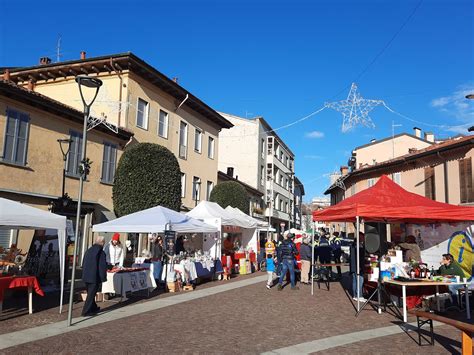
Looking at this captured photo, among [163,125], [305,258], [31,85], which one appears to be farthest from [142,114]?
[305,258]

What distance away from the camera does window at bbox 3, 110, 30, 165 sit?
14292 millimetres

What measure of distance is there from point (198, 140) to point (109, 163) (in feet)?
32.0

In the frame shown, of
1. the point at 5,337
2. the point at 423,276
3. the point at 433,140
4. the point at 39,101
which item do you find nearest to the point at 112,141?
the point at 39,101

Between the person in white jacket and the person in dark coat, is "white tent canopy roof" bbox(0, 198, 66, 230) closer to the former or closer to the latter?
the person in dark coat

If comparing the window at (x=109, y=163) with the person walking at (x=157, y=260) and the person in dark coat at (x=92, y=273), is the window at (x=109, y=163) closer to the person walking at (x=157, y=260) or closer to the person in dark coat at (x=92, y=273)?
the person walking at (x=157, y=260)

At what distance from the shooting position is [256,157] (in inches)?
1711

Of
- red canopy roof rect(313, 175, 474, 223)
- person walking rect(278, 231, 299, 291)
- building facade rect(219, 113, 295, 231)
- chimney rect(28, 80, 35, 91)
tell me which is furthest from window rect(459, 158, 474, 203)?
building facade rect(219, 113, 295, 231)

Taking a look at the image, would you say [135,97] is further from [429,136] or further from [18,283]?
[429,136]

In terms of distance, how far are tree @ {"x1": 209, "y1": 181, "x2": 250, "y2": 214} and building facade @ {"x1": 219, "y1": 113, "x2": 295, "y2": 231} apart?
11556mm

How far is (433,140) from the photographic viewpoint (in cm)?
3822

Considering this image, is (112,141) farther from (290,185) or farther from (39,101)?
(290,185)

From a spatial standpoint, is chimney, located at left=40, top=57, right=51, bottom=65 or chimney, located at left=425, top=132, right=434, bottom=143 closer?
chimney, located at left=40, top=57, right=51, bottom=65

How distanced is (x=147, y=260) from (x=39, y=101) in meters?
7.25

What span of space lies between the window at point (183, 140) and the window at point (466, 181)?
1564 centimetres
